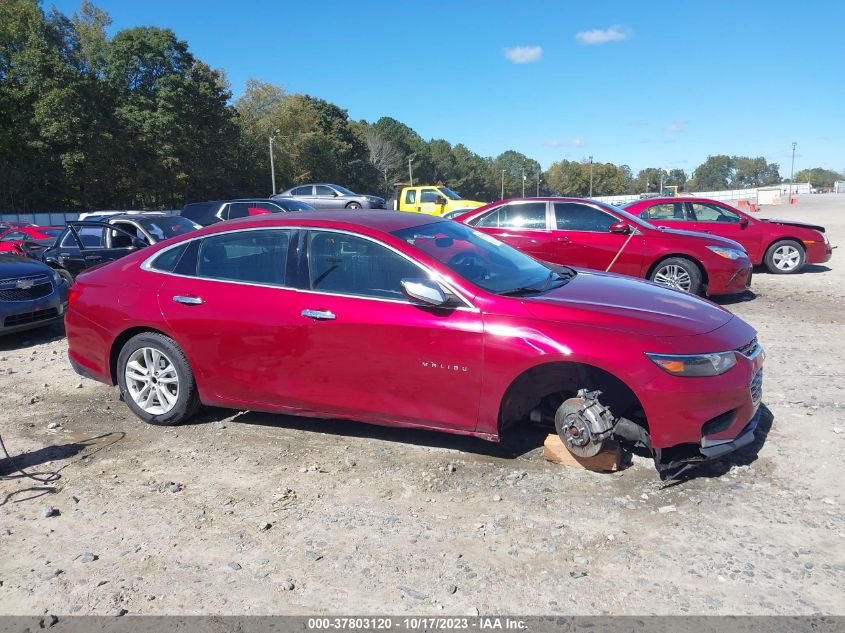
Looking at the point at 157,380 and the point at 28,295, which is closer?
the point at 157,380

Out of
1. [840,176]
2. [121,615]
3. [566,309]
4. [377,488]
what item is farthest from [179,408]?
[840,176]

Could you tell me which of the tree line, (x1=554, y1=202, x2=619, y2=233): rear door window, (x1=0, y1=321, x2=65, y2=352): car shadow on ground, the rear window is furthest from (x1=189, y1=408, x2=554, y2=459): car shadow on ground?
the tree line

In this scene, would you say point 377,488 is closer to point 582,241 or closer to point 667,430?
point 667,430

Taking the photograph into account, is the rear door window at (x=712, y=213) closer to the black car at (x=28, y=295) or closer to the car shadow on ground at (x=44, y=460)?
the black car at (x=28, y=295)

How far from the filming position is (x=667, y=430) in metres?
3.72

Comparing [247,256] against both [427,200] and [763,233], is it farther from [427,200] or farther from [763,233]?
[427,200]

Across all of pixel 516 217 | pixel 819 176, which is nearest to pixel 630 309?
pixel 516 217

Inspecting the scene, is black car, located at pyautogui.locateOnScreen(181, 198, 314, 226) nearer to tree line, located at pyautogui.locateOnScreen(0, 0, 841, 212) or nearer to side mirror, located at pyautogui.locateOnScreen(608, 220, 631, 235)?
side mirror, located at pyautogui.locateOnScreen(608, 220, 631, 235)

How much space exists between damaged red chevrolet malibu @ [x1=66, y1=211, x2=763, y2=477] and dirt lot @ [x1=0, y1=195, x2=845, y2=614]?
1.00ft

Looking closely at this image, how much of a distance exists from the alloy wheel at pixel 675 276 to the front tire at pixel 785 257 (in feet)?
14.9

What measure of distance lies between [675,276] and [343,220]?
6.37m

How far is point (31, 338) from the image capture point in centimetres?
867

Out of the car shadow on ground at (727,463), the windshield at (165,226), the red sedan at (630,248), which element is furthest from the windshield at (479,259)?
the windshield at (165,226)

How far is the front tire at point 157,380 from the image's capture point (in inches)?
193
